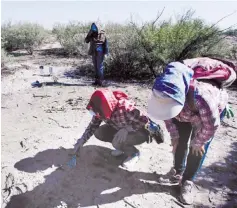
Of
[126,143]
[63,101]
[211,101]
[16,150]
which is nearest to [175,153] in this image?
[126,143]

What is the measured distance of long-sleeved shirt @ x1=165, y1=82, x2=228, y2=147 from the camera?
208cm

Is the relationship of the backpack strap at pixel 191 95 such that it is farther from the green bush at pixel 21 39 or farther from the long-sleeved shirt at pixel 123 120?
the green bush at pixel 21 39

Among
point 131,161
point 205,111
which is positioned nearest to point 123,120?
point 131,161

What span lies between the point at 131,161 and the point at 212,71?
4.46 ft

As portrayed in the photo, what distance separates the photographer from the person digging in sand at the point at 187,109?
6.31 ft

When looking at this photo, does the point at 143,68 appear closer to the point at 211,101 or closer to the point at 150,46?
the point at 150,46

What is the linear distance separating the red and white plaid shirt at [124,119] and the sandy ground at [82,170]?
0.48 metres

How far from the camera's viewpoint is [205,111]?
209 cm

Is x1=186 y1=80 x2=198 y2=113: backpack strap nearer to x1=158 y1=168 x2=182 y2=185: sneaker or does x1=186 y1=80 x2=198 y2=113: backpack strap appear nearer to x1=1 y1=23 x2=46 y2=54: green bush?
x1=158 y1=168 x2=182 y2=185: sneaker

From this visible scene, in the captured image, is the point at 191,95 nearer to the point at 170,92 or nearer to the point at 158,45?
the point at 170,92

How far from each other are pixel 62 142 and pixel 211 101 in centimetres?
211

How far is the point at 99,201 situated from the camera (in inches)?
101

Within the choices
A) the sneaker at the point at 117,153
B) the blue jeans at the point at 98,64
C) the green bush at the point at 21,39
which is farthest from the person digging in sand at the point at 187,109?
the green bush at the point at 21,39

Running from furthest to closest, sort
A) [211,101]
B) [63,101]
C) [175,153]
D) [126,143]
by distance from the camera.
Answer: [63,101]
[126,143]
[175,153]
[211,101]
